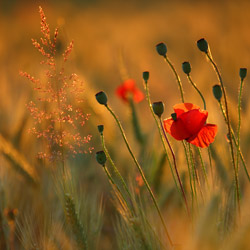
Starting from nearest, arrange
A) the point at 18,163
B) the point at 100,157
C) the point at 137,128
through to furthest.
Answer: the point at 100,157 < the point at 18,163 < the point at 137,128

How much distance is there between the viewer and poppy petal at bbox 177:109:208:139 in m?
0.52

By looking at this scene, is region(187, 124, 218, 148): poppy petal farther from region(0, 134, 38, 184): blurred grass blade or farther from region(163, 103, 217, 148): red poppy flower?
region(0, 134, 38, 184): blurred grass blade

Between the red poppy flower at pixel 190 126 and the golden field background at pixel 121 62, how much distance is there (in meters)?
0.10

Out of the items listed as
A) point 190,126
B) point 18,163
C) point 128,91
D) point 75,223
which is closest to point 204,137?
point 190,126

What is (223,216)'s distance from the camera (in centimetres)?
49

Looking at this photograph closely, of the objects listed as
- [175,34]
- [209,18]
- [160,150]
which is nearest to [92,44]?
[175,34]

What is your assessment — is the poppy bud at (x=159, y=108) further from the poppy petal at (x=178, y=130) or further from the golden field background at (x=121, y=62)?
the golden field background at (x=121, y=62)

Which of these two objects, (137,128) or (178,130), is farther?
(137,128)

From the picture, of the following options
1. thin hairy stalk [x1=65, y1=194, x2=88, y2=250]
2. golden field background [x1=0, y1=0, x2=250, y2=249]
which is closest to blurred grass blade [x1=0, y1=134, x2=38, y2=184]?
golden field background [x1=0, y1=0, x2=250, y2=249]

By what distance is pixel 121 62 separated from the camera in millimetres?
998

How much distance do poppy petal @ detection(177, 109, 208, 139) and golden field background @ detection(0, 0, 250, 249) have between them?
0.37 ft

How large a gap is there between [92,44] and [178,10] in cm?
88

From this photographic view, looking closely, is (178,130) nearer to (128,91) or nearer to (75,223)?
(75,223)

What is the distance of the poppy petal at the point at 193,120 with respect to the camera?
1.71 feet
